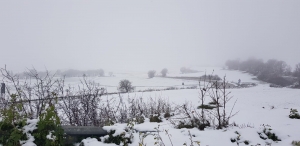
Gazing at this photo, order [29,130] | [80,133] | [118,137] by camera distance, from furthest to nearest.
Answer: [118,137]
[80,133]
[29,130]

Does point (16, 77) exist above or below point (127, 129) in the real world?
above

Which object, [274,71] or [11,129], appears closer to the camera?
[11,129]

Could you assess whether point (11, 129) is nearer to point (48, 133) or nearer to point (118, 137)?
point (48, 133)

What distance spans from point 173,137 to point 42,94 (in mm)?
5005

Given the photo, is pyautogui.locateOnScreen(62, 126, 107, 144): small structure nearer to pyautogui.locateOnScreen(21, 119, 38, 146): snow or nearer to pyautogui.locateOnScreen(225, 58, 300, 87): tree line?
pyautogui.locateOnScreen(21, 119, 38, 146): snow

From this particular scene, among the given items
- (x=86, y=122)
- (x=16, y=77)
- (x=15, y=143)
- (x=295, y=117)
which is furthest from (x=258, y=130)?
(x=16, y=77)

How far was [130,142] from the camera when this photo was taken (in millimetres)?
3451

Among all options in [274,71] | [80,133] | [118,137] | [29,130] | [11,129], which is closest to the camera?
[11,129]

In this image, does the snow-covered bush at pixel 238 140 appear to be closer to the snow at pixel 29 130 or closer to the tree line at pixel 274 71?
the snow at pixel 29 130

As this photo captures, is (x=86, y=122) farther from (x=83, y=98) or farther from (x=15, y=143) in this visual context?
(x=15, y=143)

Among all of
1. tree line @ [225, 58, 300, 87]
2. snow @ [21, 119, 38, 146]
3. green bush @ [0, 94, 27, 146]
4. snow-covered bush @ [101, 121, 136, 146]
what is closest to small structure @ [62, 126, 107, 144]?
snow-covered bush @ [101, 121, 136, 146]

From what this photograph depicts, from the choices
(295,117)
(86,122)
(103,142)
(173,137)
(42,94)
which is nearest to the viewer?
(103,142)

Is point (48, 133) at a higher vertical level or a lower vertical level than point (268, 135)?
higher

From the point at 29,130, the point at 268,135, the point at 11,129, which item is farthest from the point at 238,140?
the point at 11,129
